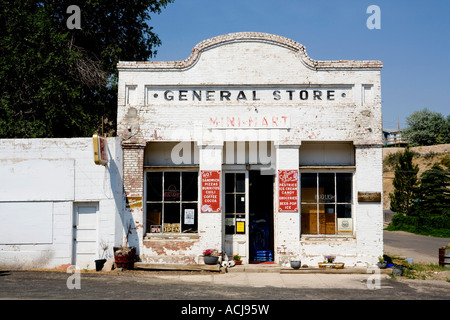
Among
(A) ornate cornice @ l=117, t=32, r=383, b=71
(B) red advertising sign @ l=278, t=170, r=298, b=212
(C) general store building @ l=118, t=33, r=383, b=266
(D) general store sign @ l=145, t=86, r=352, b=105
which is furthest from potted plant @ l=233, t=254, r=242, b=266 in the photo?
(A) ornate cornice @ l=117, t=32, r=383, b=71

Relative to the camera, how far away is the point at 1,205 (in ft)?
42.1

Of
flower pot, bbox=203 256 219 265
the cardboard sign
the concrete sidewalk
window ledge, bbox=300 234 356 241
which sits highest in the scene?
the cardboard sign

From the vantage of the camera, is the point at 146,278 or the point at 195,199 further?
the point at 195,199

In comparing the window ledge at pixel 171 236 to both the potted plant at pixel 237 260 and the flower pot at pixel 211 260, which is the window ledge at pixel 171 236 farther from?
the potted plant at pixel 237 260

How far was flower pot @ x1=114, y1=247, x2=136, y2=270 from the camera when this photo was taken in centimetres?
1238

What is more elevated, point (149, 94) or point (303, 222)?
point (149, 94)

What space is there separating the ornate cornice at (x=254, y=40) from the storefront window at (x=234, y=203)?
3555mm

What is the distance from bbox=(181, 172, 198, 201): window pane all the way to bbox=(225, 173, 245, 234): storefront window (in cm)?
91

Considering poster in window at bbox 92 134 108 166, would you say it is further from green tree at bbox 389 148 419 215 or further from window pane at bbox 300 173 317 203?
green tree at bbox 389 148 419 215

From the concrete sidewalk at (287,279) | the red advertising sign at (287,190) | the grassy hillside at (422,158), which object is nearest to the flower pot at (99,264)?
the concrete sidewalk at (287,279)

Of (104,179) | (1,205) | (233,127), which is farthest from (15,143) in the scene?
(233,127)

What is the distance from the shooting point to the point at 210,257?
12.5 meters
